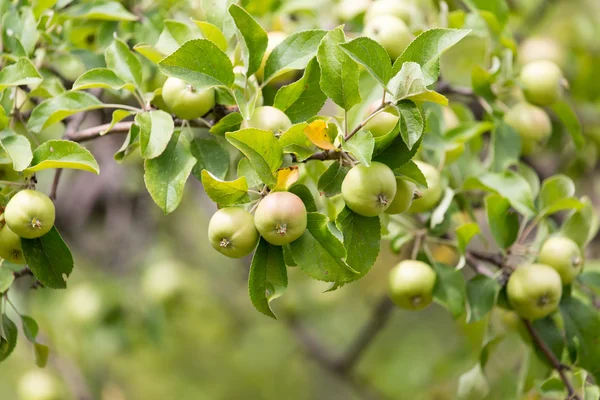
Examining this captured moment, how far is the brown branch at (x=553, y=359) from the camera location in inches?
51.4

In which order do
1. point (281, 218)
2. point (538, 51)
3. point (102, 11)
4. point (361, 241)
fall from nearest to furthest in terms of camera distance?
point (281, 218) < point (361, 241) < point (102, 11) < point (538, 51)

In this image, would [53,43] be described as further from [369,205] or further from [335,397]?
[335,397]

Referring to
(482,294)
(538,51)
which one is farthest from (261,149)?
(538,51)

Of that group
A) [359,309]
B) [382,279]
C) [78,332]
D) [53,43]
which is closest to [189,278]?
[78,332]

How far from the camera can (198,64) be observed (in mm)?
1026

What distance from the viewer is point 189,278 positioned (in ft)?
9.25

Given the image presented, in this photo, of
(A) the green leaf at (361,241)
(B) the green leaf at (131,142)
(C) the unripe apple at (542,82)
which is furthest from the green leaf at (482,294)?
(B) the green leaf at (131,142)

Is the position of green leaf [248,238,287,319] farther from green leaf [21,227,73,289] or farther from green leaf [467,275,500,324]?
green leaf [467,275,500,324]

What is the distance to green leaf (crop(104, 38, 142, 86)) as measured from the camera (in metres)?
1.18

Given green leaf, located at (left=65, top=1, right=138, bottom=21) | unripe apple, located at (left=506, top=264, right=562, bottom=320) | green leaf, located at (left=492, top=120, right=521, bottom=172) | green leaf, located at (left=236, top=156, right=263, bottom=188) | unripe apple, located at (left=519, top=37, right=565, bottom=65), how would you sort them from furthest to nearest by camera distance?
Result: unripe apple, located at (left=519, top=37, right=565, bottom=65) < green leaf, located at (left=492, top=120, right=521, bottom=172) < green leaf, located at (left=65, top=1, right=138, bottom=21) < unripe apple, located at (left=506, top=264, right=562, bottom=320) < green leaf, located at (left=236, top=156, right=263, bottom=188)

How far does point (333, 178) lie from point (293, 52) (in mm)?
236

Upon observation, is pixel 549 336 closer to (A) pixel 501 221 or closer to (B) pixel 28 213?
(A) pixel 501 221

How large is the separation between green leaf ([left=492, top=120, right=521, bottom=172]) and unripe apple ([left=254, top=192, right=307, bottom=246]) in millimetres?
667

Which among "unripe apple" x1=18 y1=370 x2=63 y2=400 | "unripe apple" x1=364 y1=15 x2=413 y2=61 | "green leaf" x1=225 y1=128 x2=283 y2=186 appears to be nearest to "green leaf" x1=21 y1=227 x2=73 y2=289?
"green leaf" x1=225 y1=128 x2=283 y2=186
